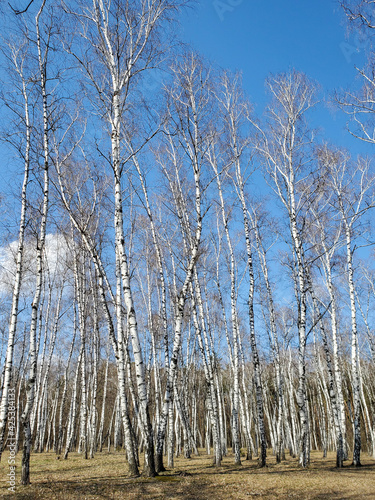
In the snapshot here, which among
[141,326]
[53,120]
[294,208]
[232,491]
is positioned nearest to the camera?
[232,491]

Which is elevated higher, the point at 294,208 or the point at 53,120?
the point at 53,120

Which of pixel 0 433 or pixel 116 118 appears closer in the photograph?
pixel 0 433

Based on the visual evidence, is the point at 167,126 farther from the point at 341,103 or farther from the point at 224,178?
the point at 341,103

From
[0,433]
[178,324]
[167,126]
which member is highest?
[167,126]

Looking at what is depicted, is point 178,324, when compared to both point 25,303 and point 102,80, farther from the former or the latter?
point 25,303

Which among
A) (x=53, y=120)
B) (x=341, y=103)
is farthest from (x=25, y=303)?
(x=341, y=103)

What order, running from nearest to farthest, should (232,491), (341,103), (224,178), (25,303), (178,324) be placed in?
(232,491)
(341,103)
(178,324)
(224,178)
(25,303)

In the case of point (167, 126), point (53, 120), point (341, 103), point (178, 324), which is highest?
point (167, 126)

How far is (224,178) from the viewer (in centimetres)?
1354

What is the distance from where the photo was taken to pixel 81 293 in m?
14.0

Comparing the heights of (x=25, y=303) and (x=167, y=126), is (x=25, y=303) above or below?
below

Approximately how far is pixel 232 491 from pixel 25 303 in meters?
16.2

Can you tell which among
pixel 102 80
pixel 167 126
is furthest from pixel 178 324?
pixel 102 80

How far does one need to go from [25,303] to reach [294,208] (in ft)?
51.1
